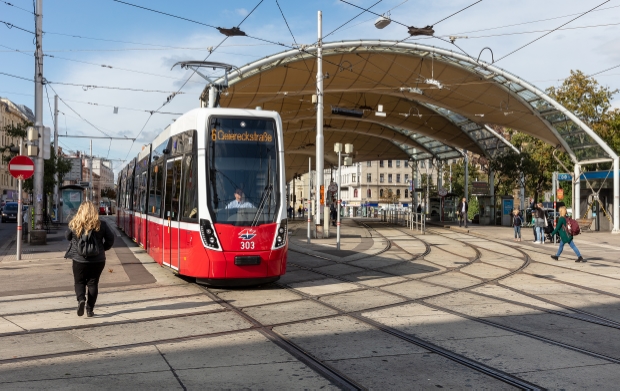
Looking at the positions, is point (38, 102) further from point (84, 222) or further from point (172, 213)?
point (84, 222)

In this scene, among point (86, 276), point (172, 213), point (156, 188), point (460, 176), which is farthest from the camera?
point (460, 176)

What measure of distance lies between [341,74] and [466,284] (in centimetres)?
2389

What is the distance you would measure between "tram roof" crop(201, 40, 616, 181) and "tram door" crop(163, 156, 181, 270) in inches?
560

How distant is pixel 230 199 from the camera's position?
11.0m

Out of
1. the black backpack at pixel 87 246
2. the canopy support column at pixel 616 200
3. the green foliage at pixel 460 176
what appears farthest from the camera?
the green foliage at pixel 460 176

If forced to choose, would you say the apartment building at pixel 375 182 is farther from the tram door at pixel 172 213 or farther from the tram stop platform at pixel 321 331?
the tram door at pixel 172 213

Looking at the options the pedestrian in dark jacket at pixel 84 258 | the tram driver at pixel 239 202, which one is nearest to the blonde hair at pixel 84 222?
the pedestrian in dark jacket at pixel 84 258

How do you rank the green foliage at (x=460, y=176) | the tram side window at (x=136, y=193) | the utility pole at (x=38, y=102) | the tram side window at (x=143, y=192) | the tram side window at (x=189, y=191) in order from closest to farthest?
the tram side window at (x=189, y=191) → the tram side window at (x=143, y=192) → the tram side window at (x=136, y=193) → the utility pole at (x=38, y=102) → the green foliage at (x=460, y=176)

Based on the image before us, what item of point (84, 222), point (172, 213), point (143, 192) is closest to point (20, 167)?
point (143, 192)

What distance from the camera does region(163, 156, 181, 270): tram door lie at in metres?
12.0

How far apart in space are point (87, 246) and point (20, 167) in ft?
32.6

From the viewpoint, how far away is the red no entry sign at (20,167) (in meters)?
17.0

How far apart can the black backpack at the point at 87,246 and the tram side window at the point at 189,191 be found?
2.56 metres

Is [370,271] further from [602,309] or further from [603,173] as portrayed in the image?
[603,173]
